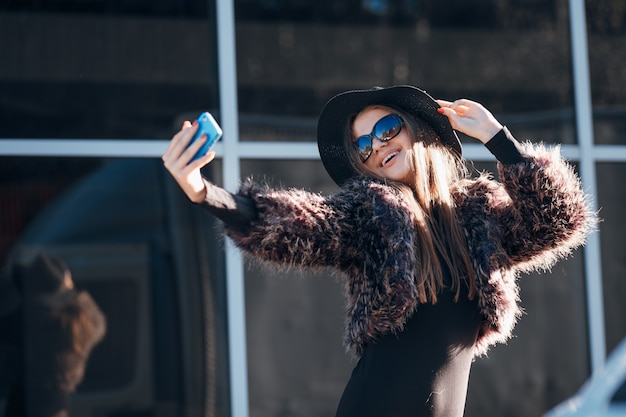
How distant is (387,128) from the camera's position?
7.70 feet

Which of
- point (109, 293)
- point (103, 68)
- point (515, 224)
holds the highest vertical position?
point (103, 68)

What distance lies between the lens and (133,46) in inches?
165

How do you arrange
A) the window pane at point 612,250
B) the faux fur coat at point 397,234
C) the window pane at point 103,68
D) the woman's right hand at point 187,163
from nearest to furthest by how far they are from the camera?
the woman's right hand at point 187,163 < the faux fur coat at point 397,234 < the window pane at point 103,68 < the window pane at point 612,250

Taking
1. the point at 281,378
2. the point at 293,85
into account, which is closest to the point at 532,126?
the point at 293,85

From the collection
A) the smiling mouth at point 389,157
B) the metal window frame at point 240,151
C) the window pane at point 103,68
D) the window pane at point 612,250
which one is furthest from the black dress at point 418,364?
the window pane at point 612,250

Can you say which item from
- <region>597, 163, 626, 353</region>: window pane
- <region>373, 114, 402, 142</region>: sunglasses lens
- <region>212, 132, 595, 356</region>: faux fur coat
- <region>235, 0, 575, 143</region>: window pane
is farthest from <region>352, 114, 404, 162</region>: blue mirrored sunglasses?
<region>597, 163, 626, 353</region>: window pane

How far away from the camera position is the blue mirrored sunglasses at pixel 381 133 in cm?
235

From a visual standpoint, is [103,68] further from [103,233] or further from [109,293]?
[109,293]

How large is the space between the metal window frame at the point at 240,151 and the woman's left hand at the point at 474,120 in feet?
6.55

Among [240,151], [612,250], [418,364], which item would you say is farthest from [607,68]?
[418,364]

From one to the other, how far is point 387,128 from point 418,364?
0.66m

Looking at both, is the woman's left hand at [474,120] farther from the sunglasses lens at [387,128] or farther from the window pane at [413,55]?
the window pane at [413,55]

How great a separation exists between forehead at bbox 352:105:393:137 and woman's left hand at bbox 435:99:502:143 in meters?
0.20

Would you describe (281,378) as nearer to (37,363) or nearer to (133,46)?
(37,363)
